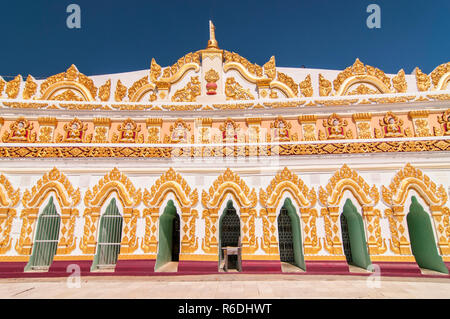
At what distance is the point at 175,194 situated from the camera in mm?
8914

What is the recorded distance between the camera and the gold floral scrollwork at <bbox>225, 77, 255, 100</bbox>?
32.6ft

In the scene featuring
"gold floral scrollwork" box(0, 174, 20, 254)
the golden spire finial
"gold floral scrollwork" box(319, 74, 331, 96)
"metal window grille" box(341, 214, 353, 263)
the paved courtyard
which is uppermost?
the golden spire finial

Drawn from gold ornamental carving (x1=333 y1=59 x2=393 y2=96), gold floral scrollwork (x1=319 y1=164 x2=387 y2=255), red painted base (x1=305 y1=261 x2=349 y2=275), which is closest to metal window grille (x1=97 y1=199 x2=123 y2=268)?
red painted base (x1=305 y1=261 x2=349 y2=275)

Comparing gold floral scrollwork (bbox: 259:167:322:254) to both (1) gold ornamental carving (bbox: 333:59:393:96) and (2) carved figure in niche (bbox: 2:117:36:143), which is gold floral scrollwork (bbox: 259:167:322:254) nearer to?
(1) gold ornamental carving (bbox: 333:59:393:96)

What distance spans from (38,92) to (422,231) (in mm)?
14893

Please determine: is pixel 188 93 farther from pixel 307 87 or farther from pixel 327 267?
pixel 327 267

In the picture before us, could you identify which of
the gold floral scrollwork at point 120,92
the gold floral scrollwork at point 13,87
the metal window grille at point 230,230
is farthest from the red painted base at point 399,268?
the gold floral scrollwork at point 13,87

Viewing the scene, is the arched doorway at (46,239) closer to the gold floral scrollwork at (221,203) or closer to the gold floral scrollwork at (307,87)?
the gold floral scrollwork at (221,203)

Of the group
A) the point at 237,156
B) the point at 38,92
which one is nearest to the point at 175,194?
the point at 237,156

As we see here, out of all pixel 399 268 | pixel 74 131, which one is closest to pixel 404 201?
pixel 399 268

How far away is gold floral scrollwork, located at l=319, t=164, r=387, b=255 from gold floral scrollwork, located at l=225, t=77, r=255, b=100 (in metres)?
4.32

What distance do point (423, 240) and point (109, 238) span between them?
10776 mm

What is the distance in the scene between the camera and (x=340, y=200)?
27.9 ft
